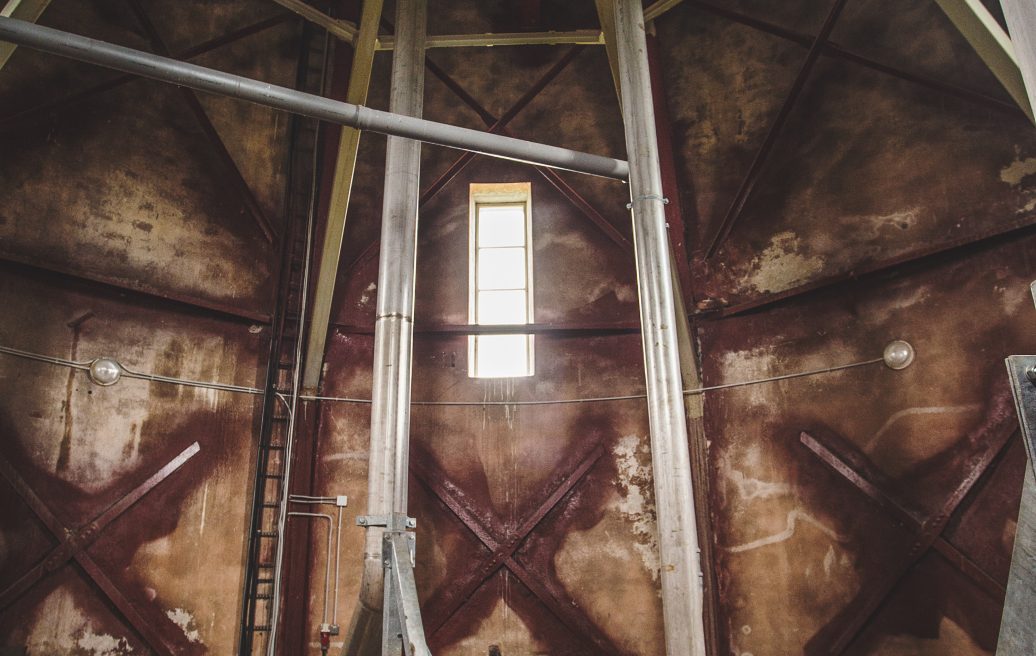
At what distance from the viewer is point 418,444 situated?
30.7ft

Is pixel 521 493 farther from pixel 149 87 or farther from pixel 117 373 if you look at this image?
pixel 149 87

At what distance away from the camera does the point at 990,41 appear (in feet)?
21.5

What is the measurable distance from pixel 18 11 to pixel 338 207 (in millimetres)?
3639

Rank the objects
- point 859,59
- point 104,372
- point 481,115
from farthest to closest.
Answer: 1. point 481,115
2. point 859,59
3. point 104,372

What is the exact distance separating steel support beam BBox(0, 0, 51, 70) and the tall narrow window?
18.2 feet

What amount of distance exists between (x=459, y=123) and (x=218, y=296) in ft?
14.0

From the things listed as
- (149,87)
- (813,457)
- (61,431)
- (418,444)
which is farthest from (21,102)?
(813,457)

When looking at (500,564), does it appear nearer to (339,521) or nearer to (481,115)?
(339,521)

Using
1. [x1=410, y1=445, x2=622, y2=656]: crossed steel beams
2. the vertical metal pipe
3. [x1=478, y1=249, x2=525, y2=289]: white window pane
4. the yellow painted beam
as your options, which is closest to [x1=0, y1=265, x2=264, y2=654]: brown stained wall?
[x1=410, y1=445, x2=622, y2=656]: crossed steel beams

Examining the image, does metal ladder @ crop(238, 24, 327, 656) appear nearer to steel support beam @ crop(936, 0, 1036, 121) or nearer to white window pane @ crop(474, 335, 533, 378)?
white window pane @ crop(474, 335, 533, 378)

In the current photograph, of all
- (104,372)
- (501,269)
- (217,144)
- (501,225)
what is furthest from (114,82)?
(501,269)

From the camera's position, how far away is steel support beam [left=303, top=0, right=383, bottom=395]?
27.3ft

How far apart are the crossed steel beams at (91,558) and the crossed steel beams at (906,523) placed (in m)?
7.35

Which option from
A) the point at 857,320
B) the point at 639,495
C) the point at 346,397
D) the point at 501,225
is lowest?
the point at 639,495
